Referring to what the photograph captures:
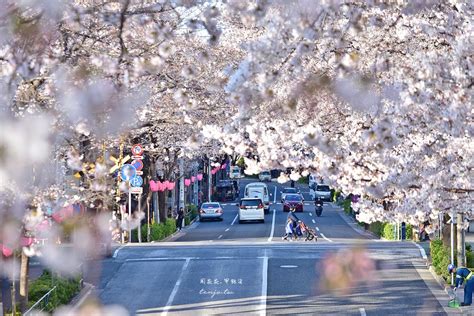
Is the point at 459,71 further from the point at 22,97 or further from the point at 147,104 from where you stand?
the point at 147,104

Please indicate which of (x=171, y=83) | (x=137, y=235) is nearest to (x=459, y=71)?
(x=171, y=83)

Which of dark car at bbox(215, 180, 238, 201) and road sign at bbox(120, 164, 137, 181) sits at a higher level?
road sign at bbox(120, 164, 137, 181)

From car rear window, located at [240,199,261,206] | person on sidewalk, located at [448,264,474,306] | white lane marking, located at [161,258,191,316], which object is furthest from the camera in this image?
car rear window, located at [240,199,261,206]

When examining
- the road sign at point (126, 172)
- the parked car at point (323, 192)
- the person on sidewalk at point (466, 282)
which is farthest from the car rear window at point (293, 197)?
the person on sidewalk at point (466, 282)

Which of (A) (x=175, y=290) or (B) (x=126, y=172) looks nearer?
(A) (x=175, y=290)

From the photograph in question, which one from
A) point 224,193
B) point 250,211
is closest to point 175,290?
point 250,211

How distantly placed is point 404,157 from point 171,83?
8.13 metres

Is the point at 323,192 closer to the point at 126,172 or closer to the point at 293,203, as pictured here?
the point at 293,203

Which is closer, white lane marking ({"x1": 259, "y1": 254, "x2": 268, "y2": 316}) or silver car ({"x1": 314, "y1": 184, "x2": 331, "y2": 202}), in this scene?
white lane marking ({"x1": 259, "y1": 254, "x2": 268, "y2": 316})

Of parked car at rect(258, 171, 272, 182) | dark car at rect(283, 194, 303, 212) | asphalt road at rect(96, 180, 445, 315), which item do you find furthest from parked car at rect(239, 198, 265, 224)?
parked car at rect(258, 171, 272, 182)

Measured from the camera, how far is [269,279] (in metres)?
26.2

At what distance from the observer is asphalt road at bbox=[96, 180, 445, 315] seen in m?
22.5

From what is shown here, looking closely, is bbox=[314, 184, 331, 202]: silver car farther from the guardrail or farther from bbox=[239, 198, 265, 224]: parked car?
the guardrail

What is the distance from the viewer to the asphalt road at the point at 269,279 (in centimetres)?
2248
